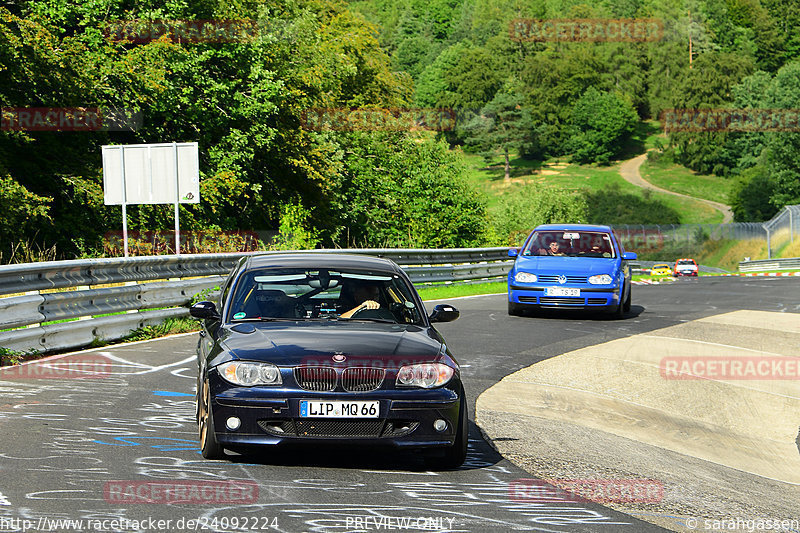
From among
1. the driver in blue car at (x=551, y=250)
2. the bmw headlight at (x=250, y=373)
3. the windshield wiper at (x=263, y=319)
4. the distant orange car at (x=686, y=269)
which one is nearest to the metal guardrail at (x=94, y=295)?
the windshield wiper at (x=263, y=319)

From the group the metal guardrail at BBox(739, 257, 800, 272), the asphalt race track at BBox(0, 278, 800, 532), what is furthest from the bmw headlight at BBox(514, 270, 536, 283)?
the metal guardrail at BBox(739, 257, 800, 272)

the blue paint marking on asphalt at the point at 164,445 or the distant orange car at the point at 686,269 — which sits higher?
the blue paint marking on asphalt at the point at 164,445

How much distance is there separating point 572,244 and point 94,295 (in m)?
9.32

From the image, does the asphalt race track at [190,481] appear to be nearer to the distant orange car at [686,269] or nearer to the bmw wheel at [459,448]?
the bmw wheel at [459,448]

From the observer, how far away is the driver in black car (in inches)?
296

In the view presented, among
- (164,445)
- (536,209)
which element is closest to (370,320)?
(164,445)

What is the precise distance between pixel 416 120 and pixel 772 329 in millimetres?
41183

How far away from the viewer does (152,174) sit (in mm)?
21156

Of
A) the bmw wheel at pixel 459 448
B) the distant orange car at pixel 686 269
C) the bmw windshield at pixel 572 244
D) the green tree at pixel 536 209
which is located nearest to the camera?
the bmw wheel at pixel 459 448

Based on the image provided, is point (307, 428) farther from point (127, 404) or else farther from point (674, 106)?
point (674, 106)

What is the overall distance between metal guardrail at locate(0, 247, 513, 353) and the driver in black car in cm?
523

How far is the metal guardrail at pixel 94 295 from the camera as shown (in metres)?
11.6

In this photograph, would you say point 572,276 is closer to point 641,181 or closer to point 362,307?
point 362,307

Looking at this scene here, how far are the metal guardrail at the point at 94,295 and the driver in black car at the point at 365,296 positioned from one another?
5.23 metres
